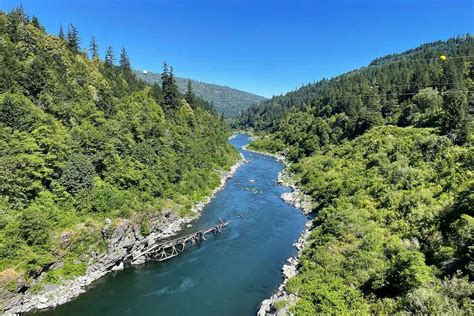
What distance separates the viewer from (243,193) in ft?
229

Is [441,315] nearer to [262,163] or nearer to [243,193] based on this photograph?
[243,193]

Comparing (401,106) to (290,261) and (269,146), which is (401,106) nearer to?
(269,146)

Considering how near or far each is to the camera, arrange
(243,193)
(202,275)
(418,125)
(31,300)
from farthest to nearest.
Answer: (418,125) < (243,193) < (202,275) < (31,300)

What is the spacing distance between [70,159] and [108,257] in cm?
1326

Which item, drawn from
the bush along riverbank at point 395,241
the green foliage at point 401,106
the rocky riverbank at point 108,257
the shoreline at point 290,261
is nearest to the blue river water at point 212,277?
the shoreline at point 290,261

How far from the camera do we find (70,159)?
41.1 m

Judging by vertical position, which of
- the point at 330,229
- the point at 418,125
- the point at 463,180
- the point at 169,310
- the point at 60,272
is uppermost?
the point at 418,125

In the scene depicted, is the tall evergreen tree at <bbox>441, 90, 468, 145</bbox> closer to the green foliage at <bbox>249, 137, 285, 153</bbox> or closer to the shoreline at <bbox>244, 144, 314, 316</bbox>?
the shoreline at <bbox>244, 144, 314, 316</bbox>

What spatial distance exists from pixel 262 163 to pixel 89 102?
66163 millimetres

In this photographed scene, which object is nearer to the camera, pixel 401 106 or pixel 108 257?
pixel 108 257

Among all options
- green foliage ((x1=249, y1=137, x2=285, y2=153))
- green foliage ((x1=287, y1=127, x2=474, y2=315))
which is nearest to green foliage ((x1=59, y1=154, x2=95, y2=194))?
green foliage ((x1=287, y1=127, x2=474, y2=315))

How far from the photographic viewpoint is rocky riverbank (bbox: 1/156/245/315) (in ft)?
97.8

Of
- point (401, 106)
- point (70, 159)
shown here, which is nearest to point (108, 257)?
point (70, 159)

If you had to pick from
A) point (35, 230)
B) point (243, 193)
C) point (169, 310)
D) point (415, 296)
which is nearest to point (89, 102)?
point (35, 230)
